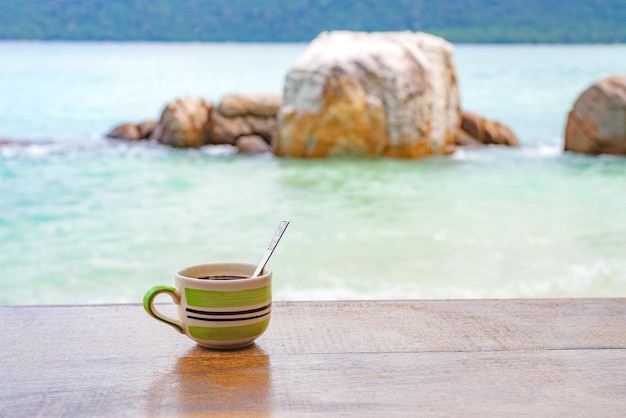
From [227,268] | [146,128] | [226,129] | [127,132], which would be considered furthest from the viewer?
[127,132]

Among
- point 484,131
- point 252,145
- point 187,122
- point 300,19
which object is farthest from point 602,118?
point 300,19

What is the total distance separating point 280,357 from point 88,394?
246 millimetres

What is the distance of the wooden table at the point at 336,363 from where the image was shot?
960mm

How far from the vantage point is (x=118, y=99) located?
2503cm

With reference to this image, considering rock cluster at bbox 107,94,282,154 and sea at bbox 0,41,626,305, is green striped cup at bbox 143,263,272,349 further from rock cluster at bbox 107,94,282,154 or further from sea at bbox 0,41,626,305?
rock cluster at bbox 107,94,282,154

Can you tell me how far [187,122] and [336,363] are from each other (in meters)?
10.3

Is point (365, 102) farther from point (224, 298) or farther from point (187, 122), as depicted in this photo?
point (224, 298)

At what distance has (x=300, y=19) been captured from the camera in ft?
163

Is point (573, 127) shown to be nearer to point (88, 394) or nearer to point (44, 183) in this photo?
point (44, 183)

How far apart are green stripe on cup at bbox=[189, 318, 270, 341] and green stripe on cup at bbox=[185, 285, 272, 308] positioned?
29 millimetres

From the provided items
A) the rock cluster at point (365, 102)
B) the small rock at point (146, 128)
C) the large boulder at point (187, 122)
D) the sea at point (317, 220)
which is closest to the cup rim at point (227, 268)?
the sea at point (317, 220)

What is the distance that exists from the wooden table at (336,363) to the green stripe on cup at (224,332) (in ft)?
0.08

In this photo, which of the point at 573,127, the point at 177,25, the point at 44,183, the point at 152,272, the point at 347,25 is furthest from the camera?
the point at 177,25

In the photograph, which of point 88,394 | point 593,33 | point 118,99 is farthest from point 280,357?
point 593,33
